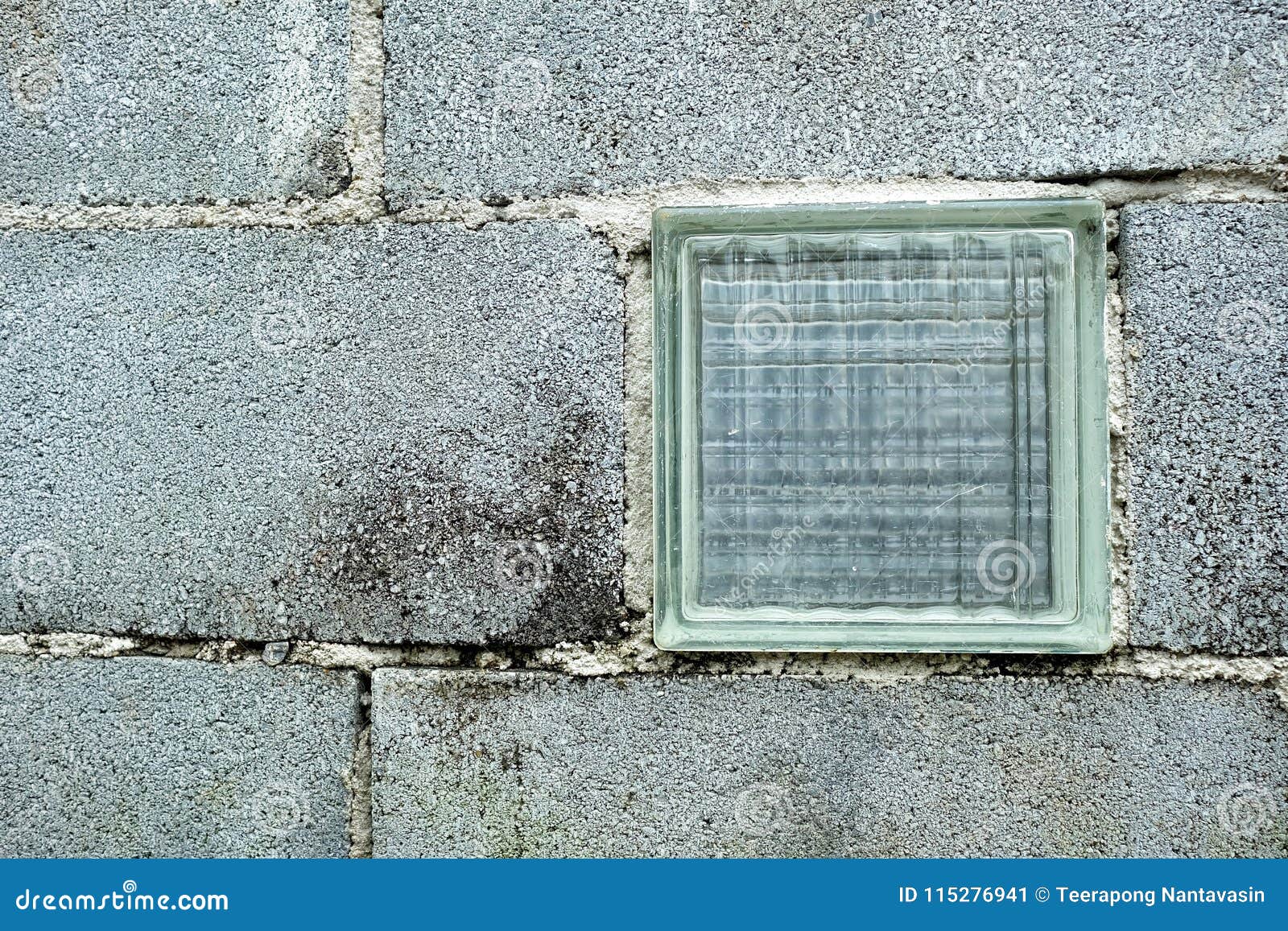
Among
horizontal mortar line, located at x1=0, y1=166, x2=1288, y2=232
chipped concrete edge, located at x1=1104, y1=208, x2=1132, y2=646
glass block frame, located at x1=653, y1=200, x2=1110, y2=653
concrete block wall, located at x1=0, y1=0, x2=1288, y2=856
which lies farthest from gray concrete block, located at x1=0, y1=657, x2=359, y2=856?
chipped concrete edge, located at x1=1104, y1=208, x2=1132, y2=646

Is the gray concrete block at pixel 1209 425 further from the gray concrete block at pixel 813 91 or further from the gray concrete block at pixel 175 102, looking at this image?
the gray concrete block at pixel 175 102

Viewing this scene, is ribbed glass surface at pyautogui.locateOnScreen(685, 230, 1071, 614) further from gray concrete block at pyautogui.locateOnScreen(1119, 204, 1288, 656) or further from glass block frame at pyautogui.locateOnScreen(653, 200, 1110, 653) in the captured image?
gray concrete block at pyautogui.locateOnScreen(1119, 204, 1288, 656)

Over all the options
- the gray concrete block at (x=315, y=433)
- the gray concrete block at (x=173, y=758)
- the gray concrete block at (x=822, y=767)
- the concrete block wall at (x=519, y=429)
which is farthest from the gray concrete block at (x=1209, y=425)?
the gray concrete block at (x=173, y=758)

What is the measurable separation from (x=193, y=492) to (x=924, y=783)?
3.40ft

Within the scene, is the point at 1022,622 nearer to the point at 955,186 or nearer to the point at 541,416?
the point at 955,186

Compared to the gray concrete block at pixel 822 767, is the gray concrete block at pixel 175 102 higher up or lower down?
higher up

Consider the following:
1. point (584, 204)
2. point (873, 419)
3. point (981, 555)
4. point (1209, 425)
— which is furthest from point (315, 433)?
point (1209, 425)

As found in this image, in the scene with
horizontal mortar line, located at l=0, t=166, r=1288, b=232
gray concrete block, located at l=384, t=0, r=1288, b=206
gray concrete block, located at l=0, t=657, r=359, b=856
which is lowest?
gray concrete block, located at l=0, t=657, r=359, b=856

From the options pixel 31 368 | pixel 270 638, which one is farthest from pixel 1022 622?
pixel 31 368

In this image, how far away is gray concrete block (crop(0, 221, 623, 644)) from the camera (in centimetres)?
111

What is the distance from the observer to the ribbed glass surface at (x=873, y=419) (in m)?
1.08

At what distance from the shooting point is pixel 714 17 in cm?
111

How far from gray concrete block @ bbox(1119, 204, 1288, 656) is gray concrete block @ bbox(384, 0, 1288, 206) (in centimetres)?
11

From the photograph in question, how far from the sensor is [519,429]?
3.66ft
